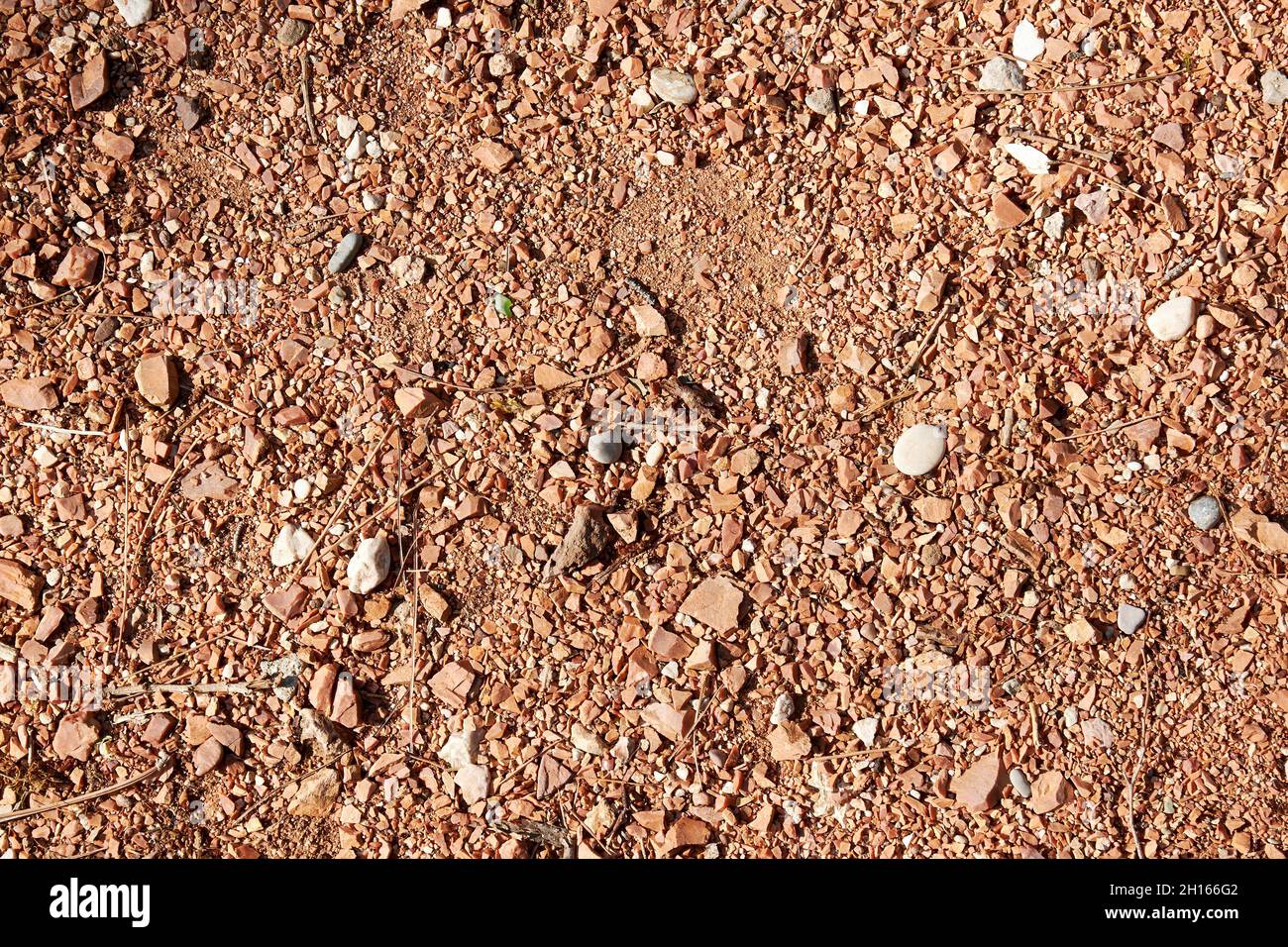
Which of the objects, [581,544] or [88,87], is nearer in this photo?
[581,544]

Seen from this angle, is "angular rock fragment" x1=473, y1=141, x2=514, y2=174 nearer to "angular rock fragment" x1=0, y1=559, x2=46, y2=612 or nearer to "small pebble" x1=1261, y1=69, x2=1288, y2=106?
"angular rock fragment" x1=0, y1=559, x2=46, y2=612

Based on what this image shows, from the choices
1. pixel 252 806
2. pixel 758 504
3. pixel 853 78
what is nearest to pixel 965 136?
pixel 853 78

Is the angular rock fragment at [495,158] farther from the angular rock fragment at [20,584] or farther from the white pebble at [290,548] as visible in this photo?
the angular rock fragment at [20,584]

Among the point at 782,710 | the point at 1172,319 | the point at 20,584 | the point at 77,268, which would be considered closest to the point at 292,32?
the point at 77,268

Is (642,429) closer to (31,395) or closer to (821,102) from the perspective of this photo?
(821,102)

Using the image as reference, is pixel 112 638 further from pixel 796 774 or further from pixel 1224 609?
pixel 1224 609

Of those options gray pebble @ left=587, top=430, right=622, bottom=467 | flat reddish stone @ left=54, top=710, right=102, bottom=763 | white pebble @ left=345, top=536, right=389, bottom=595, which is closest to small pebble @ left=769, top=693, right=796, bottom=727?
gray pebble @ left=587, top=430, right=622, bottom=467
